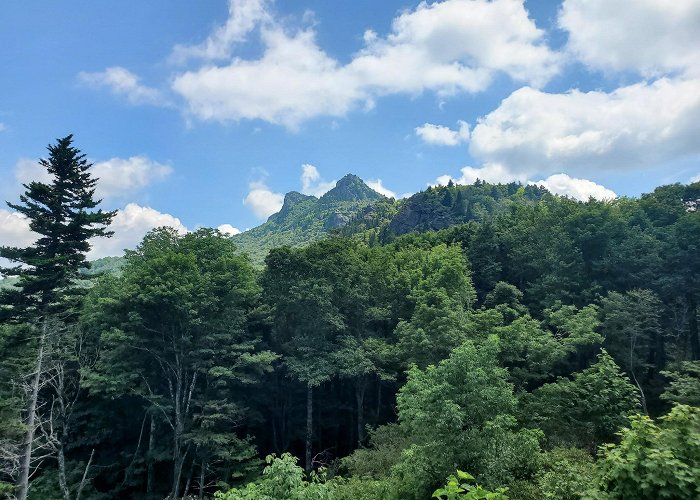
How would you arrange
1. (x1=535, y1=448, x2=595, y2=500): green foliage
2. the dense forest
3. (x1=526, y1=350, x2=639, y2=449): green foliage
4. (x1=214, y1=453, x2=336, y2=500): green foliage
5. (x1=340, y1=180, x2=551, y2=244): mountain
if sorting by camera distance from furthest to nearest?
(x1=340, y1=180, x2=551, y2=244): mountain < (x1=526, y1=350, x2=639, y2=449): green foliage < the dense forest < (x1=214, y1=453, x2=336, y2=500): green foliage < (x1=535, y1=448, x2=595, y2=500): green foliage

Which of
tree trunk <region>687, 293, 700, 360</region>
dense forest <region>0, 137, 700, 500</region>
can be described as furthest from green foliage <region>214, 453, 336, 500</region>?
tree trunk <region>687, 293, 700, 360</region>

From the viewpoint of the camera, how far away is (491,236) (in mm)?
36688

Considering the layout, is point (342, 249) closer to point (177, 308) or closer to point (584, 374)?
point (177, 308)

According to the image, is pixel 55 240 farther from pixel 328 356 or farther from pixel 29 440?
pixel 328 356

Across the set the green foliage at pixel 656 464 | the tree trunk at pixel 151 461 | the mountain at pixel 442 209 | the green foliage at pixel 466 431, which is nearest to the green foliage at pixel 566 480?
the green foliage at pixel 466 431

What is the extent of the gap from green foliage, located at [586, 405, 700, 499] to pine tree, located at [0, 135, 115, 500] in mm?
21722

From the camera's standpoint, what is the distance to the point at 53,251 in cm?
2045

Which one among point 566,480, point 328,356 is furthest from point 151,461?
point 566,480

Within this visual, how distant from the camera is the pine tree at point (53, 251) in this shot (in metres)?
19.3

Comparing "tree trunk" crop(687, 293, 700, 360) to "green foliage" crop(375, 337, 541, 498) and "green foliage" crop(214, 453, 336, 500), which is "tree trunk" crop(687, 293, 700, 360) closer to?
"green foliage" crop(375, 337, 541, 498)

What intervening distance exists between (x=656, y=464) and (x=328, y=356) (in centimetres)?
2077

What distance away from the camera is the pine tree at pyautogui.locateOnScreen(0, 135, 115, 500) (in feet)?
63.5

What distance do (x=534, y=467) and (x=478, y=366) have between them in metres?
3.51

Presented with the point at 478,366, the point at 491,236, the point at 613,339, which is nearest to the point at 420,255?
the point at 491,236
